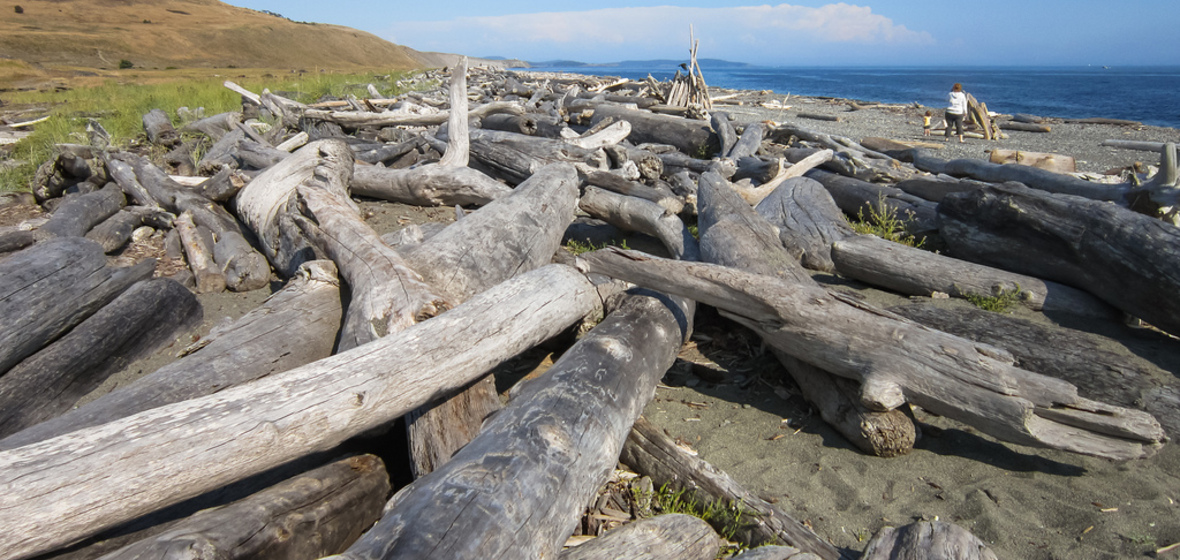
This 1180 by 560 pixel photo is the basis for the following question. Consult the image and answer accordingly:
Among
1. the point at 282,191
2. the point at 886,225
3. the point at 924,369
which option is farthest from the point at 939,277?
the point at 282,191

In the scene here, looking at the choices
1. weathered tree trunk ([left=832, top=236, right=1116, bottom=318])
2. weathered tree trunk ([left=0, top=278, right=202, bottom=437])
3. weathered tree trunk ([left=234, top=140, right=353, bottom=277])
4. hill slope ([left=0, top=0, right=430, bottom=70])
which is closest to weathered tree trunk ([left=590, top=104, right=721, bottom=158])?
weathered tree trunk ([left=832, top=236, right=1116, bottom=318])

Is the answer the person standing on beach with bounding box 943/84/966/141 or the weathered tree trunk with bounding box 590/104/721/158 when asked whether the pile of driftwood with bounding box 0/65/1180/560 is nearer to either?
the weathered tree trunk with bounding box 590/104/721/158

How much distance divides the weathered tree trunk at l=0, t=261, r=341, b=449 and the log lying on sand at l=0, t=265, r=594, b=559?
92cm

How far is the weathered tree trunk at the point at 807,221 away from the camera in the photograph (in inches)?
219

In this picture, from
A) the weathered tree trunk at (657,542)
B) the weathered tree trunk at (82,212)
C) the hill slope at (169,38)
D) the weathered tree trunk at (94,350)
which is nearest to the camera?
the weathered tree trunk at (657,542)

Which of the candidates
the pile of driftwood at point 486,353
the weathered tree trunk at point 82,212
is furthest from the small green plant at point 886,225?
the weathered tree trunk at point 82,212

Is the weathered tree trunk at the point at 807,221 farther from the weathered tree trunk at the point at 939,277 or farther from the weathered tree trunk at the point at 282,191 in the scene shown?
the weathered tree trunk at the point at 282,191

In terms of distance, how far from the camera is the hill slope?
4009 centimetres

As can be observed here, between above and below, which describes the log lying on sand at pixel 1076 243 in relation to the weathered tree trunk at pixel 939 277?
above

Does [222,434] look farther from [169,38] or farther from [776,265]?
[169,38]

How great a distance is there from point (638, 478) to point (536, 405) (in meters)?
0.79

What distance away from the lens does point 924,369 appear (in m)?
2.94

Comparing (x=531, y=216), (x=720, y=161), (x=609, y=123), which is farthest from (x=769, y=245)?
(x=609, y=123)

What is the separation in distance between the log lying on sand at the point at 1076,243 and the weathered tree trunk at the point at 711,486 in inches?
132
